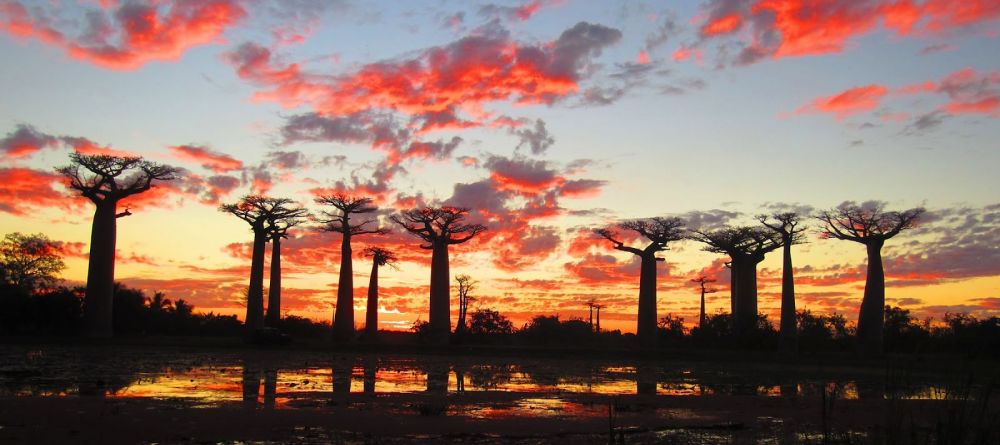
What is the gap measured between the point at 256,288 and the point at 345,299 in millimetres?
Answer: 5530

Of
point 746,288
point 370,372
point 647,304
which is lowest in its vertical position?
point 370,372

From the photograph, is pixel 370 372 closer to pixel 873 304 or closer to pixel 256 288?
pixel 256 288

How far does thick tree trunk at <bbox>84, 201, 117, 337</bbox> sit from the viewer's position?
41.9 metres

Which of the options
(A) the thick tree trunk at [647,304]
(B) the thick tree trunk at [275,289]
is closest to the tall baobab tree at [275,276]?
(B) the thick tree trunk at [275,289]

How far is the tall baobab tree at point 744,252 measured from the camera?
183 ft

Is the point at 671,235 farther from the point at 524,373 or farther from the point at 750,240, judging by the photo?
the point at 524,373

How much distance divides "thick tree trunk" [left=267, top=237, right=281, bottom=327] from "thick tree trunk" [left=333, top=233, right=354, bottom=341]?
150 inches

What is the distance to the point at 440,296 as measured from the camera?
5391 cm

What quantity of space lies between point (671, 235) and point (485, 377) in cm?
3408

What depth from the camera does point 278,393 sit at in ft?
53.3

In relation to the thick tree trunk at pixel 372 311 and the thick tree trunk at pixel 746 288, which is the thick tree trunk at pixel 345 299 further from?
the thick tree trunk at pixel 746 288

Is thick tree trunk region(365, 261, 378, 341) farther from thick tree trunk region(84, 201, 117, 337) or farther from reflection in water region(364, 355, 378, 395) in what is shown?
reflection in water region(364, 355, 378, 395)

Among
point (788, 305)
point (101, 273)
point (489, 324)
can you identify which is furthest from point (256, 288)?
point (788, 305)

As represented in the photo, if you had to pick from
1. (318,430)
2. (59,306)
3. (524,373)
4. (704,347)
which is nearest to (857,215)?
(704,347)
